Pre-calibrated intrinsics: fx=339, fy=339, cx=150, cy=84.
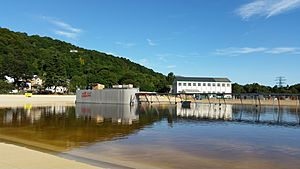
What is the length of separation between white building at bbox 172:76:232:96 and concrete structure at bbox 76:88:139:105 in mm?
71205

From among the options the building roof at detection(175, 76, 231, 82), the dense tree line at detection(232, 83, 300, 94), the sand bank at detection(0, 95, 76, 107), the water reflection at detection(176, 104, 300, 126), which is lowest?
the water reflection at detection(176, 104, 300, 126)

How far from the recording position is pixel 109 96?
70.8 meters

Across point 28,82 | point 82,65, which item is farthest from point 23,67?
point 82,65

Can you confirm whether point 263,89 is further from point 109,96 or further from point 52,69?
point 52,69

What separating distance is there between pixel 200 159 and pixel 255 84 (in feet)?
402

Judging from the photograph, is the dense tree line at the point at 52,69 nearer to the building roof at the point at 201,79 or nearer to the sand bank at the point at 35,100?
the building roof at the point at 201,79

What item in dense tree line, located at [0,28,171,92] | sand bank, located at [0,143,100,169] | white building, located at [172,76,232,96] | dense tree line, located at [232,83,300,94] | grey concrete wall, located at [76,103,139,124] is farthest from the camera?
white building, located at [172,76,232,96]

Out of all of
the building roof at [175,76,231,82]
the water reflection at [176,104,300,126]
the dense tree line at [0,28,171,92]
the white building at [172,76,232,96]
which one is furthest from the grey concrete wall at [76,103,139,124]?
the building roof at [175,76,231,82]

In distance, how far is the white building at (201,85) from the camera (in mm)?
142875

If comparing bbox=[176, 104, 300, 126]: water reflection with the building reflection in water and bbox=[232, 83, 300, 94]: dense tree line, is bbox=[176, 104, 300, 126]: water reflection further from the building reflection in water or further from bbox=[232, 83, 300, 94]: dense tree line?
bbox=[232, 83, 300, 94]: dense tree line

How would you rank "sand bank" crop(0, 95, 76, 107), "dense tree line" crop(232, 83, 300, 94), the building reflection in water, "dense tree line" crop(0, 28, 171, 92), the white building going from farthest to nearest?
1. the white building
2. "dense tree line" crop(232, 83, 300, 94)
3. "dense tree line" crop(0, 28, 171, 92)
4. "sand bank" crop(0, 95, 76, 107)
5. the building reflection in water

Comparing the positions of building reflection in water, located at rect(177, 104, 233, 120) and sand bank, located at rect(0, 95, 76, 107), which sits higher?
sand bank, located at rect(0, 95, 76, 107)

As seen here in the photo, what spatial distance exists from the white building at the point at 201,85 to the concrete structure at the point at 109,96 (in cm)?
7120

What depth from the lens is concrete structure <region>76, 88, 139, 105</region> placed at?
68125mm
